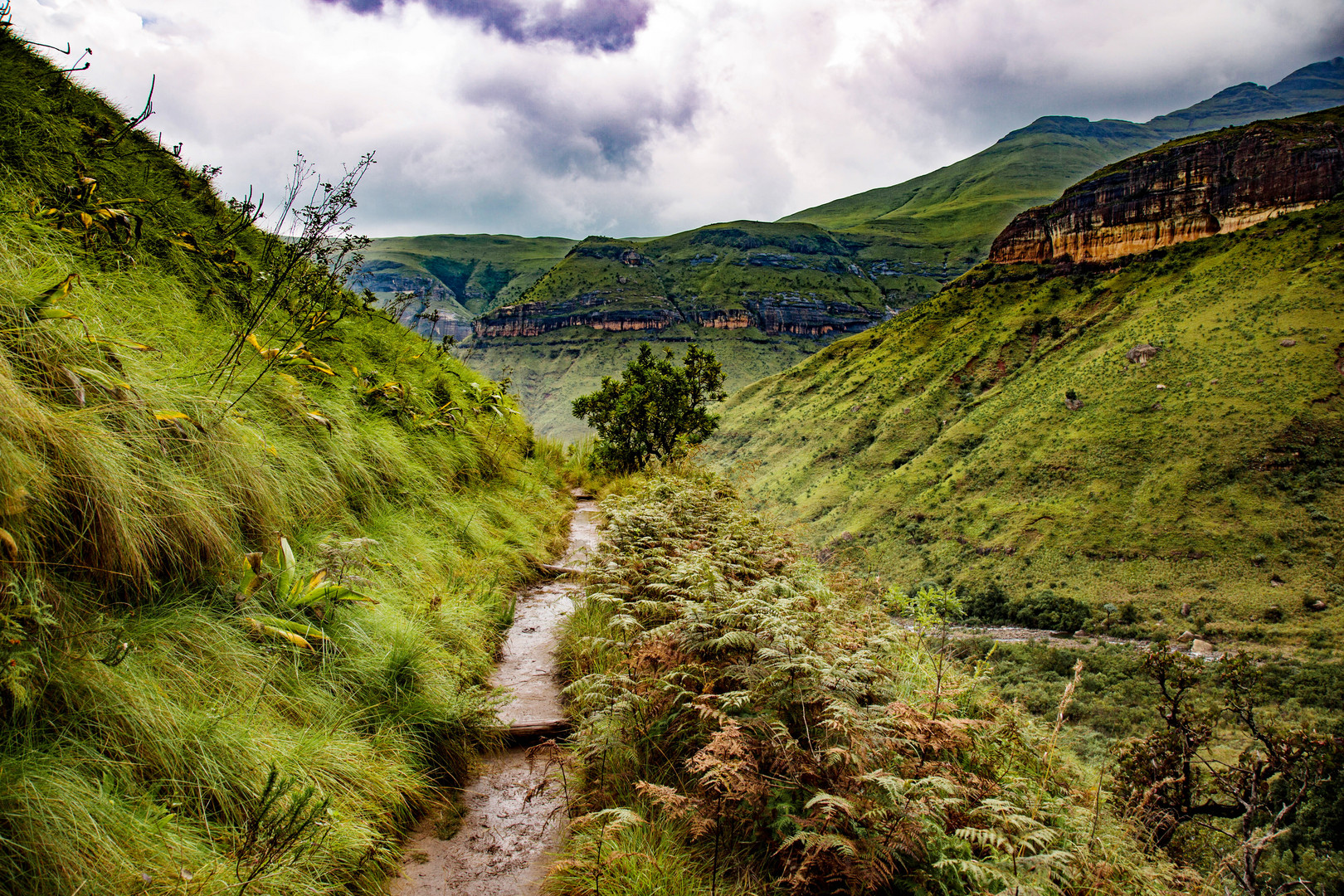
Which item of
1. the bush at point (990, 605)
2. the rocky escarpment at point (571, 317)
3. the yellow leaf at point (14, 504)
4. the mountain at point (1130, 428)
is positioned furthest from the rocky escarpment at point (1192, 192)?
the yellow leaf at point (14, 504)

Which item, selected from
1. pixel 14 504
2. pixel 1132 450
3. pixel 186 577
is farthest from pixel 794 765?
pixel 1132 450

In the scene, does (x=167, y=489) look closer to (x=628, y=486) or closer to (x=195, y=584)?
(x=195, y=584)

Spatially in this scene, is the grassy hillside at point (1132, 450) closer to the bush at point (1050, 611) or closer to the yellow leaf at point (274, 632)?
the bush at point (1050, 611)

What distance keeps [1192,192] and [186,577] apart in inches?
5077

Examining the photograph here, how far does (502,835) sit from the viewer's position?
304 cm

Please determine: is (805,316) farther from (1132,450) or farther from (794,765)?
(794,765)

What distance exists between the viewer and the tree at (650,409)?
57.5 feet

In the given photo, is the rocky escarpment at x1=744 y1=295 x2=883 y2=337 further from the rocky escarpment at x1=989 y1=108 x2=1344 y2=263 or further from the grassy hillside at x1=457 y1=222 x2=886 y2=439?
the rocky escarpment at x1=989 y1=108 x2=1344 y2=263

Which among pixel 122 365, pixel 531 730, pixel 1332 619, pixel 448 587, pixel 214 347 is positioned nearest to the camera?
pixel 122 365

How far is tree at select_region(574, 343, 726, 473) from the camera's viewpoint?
17531mm

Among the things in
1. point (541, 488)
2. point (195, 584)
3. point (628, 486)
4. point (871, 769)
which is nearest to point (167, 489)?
point (195, 584)

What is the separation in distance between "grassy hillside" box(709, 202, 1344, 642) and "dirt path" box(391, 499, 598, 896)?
33.9 m

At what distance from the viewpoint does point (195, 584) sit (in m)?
3.10

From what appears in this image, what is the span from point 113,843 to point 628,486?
942 cm
